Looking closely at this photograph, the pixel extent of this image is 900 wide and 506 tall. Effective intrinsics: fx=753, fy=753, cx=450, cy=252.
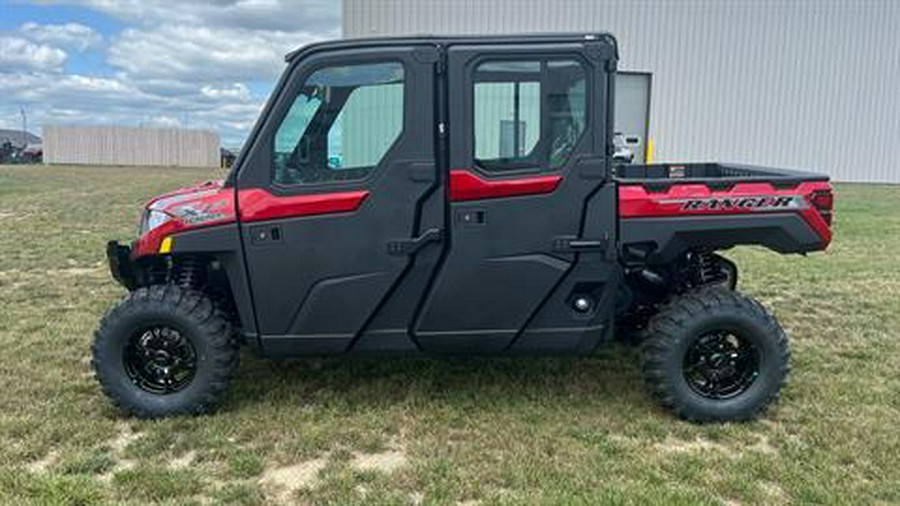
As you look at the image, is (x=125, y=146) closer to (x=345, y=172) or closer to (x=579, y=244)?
(x=345, y=172)

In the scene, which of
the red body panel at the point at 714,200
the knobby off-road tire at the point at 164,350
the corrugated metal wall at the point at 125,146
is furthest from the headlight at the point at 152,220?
the corrugated metal wall at the point at 125,146

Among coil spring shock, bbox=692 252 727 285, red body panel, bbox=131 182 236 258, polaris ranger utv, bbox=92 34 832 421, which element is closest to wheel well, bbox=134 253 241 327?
polaris ranger utv, bbox=92 34 832 421

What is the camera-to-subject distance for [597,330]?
421 centimetres

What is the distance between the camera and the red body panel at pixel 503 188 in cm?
397

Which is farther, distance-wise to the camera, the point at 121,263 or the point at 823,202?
the point at 121,263

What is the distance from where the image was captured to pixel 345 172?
3994 millimetres

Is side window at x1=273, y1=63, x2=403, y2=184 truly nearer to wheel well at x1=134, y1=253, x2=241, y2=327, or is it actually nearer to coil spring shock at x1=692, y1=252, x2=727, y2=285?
wheel well at x1=134, y1=253, x2=241, y2=327

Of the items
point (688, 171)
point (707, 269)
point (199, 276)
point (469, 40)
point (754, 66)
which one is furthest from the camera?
point (754, 66)

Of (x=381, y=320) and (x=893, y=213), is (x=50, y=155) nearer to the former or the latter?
(x=893, y=213)

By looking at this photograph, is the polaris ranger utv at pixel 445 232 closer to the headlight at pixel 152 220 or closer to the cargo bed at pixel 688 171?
the headlight at pixel 152 220

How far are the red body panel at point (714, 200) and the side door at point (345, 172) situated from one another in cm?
106

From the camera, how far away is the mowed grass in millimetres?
3428

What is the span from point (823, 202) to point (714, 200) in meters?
0.66

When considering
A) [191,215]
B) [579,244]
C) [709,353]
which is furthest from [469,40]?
[709,353]
